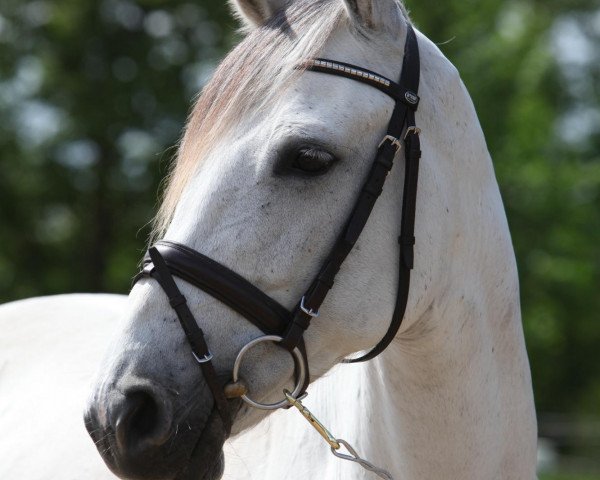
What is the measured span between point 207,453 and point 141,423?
0.20 m

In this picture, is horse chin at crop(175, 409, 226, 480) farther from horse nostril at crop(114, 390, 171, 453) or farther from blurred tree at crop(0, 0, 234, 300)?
blurred tree at crop(0, 0, 234, 300)

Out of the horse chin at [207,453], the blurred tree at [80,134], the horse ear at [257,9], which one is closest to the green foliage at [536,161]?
the blurred tree at [80,134]

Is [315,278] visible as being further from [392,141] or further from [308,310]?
[392,141]

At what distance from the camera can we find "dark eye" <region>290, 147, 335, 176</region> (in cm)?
244

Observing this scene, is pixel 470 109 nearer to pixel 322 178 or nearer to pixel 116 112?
pixel 322 178

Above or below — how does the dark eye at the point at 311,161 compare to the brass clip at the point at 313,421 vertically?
above

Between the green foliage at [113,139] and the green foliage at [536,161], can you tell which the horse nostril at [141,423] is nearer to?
the green foliage at [536,161]

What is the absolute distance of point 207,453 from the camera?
2344 millimetres

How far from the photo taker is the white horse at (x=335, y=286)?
91.2 inches

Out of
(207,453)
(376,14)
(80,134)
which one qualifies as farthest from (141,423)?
(80,134)

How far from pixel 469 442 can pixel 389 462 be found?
26cm

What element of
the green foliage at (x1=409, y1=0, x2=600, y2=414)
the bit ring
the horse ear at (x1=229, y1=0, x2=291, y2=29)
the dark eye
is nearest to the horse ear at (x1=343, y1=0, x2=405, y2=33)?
the horse ear at (x1=229, y1=0, x2=291, y2=29)

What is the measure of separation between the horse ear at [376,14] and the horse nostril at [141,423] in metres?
1.26

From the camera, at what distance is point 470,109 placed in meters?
2.87
